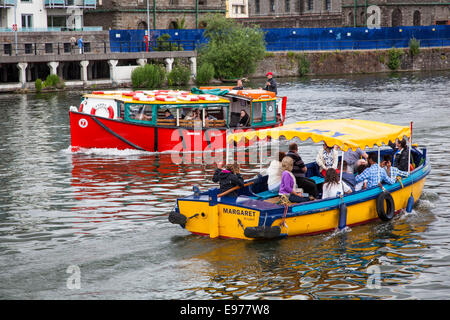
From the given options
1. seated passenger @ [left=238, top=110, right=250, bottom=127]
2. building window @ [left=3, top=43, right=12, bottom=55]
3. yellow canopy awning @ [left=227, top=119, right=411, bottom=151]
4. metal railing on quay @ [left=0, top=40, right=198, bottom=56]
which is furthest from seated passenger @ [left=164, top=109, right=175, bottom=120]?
building window @ [left=3, top=43, right=12, bottom=55]

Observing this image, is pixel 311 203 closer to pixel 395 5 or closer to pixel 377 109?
pixel 377 109

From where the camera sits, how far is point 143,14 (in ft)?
273

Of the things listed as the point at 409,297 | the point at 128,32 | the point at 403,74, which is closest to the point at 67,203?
the point at 409,297

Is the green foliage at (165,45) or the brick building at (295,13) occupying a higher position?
the brick building at (295,13)

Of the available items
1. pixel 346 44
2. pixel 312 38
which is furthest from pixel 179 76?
pixel 346 44

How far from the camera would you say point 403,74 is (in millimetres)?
75750

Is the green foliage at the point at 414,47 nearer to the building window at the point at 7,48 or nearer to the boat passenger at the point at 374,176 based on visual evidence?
the building window at the point at 7,48

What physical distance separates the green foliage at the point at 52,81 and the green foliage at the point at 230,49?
14.6 metres

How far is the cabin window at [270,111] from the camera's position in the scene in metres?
31.6

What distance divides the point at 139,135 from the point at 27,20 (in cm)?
4907

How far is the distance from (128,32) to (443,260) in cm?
5819

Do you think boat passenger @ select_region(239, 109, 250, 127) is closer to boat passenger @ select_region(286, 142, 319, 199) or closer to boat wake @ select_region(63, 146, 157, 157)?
boat wake @ select_region(63, 146, 157, 157)

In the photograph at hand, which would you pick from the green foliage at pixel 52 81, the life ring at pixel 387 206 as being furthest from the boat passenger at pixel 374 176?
the green foliage at pixel 52 81

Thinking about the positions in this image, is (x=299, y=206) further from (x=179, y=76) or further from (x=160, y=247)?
(x=179, y=76)
